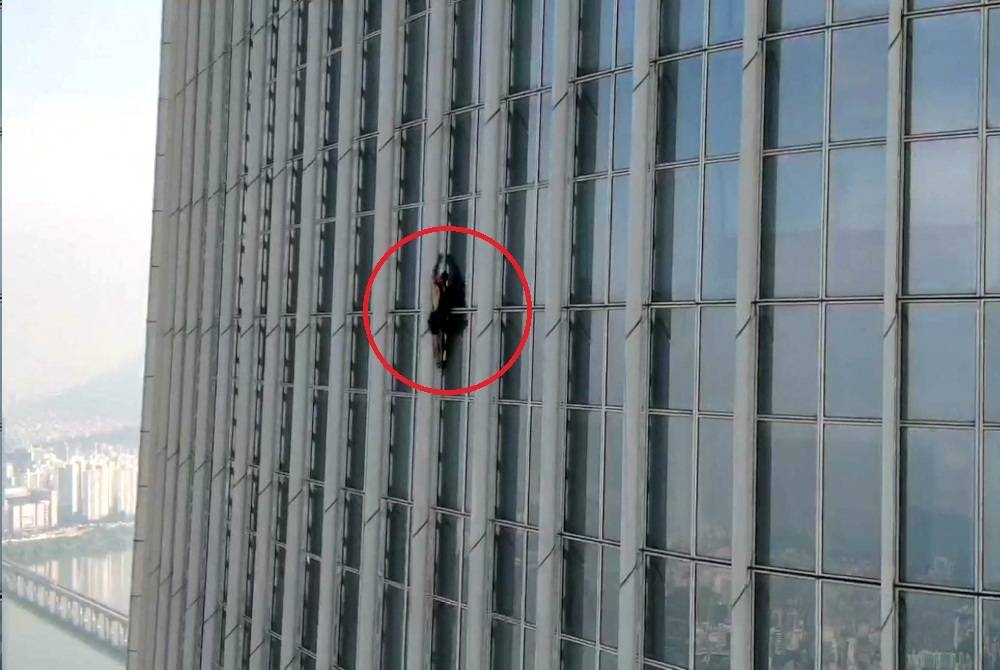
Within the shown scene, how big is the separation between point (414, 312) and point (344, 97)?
4519mm

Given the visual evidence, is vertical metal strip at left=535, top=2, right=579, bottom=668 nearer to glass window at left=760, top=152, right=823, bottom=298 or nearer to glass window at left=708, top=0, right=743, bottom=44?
A: glass window at left=708, top=0, right=743, bottom=44

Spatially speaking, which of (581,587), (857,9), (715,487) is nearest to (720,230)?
(857,9)

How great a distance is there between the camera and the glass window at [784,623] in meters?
13.7

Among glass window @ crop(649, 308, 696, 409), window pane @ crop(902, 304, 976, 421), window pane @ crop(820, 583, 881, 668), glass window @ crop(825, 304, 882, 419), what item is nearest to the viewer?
window pane @ crop(902, 304, 976, 421)

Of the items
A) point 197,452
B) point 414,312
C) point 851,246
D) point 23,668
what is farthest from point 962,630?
point 23,668

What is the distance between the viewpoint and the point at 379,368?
20.2m

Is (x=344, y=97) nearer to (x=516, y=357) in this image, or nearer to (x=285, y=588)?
(x=516, y=357)

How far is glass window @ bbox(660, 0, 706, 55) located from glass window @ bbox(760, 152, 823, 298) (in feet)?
6.82

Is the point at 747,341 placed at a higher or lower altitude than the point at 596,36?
lower

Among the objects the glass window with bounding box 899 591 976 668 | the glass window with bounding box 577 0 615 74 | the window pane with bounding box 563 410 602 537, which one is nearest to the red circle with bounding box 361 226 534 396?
→ the window pane with bounding box 563 410 602 537

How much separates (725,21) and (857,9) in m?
1.76

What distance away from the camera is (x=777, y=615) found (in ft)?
45.7

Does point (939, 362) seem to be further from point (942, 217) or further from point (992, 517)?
point (992, 517)

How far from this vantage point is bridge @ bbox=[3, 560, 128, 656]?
34906 millimetres
